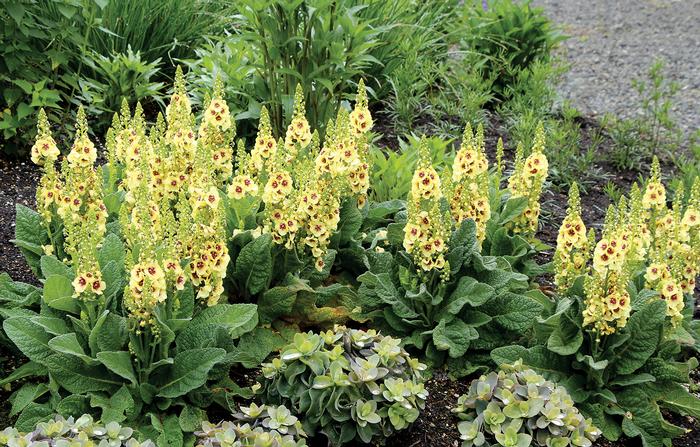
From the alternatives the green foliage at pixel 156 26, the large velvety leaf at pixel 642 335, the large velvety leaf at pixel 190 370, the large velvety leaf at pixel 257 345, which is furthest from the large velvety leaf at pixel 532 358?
the green foliage at pixel 156 26

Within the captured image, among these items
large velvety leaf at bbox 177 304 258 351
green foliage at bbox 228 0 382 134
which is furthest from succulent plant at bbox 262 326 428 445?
green foliage at bbox 228 0 382 134

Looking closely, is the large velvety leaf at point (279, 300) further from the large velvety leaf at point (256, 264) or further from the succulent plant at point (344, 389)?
the succulent plant at point (344, 389)

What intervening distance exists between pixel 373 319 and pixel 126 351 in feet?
3.60

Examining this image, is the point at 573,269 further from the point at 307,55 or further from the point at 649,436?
the point at 307,55

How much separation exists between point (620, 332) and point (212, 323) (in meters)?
1.54

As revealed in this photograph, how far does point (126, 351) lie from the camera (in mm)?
3092

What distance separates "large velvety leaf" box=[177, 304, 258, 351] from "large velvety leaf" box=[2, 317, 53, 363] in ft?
1.50

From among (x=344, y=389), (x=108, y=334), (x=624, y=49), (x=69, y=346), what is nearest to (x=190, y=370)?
(x=108, y=334)

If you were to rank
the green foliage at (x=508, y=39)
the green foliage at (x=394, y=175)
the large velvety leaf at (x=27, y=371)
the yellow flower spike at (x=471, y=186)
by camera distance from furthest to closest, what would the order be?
the green foliage at (x=508, y=39), the green foliage at (x=394, y=175), the yellow flower spike at (x=471, y=186), the large velvety leaf at (x=27, y=371)

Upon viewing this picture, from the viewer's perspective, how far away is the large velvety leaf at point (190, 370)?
10.0ft

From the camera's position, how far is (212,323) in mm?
3221

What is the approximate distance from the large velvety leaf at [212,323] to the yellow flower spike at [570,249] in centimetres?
124

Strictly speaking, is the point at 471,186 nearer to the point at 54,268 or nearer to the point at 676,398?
the point at 676,398

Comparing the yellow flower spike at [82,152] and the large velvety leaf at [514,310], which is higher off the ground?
the yellow flower spike at [82,152]
